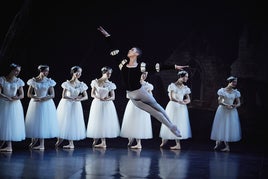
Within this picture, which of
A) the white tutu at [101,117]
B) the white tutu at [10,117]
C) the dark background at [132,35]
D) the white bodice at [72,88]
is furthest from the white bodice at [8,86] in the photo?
the dark background at [132,35]

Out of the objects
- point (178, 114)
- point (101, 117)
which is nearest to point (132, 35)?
point (178, 114)

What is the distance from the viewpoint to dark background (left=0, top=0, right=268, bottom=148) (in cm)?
1047

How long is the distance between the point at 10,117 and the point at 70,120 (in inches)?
44.1

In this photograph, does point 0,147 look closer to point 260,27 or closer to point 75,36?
point 75,36

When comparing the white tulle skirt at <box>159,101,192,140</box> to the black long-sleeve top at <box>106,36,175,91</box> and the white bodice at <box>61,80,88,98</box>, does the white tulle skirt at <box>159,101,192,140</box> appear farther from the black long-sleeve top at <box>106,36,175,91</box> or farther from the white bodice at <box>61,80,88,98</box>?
the black long-sleeve top at <box>106,36,175,91</box>

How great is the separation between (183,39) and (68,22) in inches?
110

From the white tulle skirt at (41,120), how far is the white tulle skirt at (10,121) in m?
0.29

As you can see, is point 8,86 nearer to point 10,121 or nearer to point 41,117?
point 10,121

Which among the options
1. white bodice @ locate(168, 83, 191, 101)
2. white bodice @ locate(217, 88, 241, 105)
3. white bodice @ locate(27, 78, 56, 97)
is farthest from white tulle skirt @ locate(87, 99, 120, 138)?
white bodice @ locate(217, 88, 241, 105)

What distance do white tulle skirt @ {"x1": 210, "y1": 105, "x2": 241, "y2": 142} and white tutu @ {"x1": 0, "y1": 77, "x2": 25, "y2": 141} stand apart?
3.56 meters

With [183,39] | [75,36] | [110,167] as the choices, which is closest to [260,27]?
[183,39]

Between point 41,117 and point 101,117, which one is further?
point 101,117

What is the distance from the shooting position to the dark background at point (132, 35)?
10469mm

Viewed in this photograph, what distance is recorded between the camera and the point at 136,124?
8633mm
